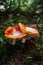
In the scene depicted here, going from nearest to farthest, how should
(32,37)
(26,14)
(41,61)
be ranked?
1. (41,61)
2. (32,37)
3. (26,14)

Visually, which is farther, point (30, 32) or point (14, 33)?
point (14, 33)

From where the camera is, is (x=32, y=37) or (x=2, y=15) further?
(x=2, y=15)

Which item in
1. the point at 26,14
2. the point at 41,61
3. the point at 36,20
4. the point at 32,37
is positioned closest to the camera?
the point at 41,61

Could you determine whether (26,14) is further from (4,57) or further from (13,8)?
(4,57)

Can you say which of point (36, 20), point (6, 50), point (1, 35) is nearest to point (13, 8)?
point (36, 20)

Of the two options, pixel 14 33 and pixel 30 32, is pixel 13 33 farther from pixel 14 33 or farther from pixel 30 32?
pixel 30 32

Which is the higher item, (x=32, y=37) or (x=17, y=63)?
(x=32, y=37)

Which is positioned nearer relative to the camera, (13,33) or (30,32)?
(30,32)

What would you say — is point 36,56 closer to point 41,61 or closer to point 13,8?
point 41,61

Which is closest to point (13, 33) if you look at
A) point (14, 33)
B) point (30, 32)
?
point (14, 33)
